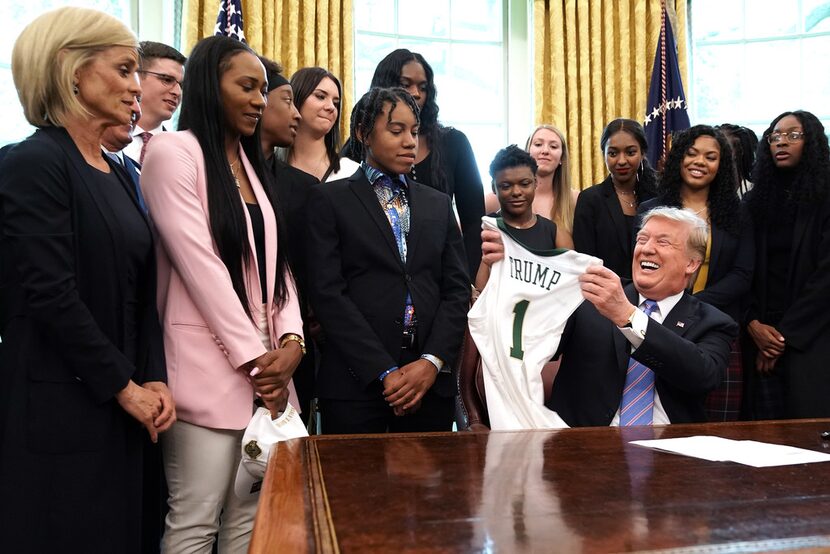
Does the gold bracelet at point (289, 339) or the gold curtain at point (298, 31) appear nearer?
the gold bracelet at point (289, 339)

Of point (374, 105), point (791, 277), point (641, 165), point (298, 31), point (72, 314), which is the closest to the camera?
point (72, 314)

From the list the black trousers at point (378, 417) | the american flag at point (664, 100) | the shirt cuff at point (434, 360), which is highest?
the american flag at point (664, 100)

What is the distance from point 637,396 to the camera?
241 centimetres

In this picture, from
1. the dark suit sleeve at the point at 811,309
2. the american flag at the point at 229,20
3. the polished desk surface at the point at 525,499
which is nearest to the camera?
the polished desk surface at the point at 525,499

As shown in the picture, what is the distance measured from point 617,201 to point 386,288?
168 centimetres

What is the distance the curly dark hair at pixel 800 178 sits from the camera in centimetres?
361

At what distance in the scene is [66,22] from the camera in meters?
2.00

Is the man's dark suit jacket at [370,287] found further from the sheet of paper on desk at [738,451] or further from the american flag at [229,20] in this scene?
the american flag at [229,20]

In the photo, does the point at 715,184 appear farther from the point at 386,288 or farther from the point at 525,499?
the point at 525,499

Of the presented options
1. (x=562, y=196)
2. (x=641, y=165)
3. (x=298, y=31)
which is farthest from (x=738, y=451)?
(x=298, y=31)

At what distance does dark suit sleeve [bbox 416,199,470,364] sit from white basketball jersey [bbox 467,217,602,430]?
6 centimetres

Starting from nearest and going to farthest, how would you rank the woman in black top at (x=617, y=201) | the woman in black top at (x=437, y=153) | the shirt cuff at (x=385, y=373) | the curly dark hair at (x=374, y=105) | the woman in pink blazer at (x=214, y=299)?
the woman in pink blazer at (x=214, y=299)
the shirt cuff at (x=385, y=373)
the curly dark hair at (x=374, y=105)
the woman in black top at (x=437, y=153)
the woman in black top at (x=617, y=201)

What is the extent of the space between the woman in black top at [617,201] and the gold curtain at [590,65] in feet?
9.21

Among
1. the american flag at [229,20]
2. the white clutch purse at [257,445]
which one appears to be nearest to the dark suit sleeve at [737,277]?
the white clutch purse at [257,445]
